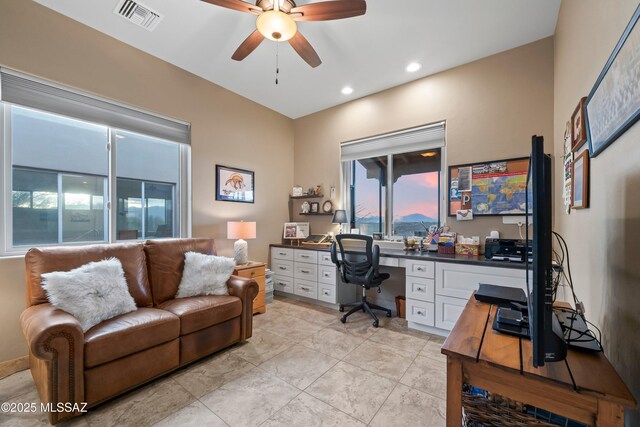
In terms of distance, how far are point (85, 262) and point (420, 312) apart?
3080 mm

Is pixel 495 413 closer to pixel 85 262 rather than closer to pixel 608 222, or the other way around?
pixel 608 222

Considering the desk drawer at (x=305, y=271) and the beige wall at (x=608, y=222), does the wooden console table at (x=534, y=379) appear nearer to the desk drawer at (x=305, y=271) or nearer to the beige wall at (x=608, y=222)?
the beige wall at (x=608, y=222)

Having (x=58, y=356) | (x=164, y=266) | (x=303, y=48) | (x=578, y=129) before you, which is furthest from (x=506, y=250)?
(x=58, y=356)

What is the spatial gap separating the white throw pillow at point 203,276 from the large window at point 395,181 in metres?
2.10

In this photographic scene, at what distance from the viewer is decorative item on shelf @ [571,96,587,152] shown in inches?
55.8

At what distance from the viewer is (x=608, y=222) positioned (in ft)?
3.61

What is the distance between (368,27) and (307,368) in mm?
3038

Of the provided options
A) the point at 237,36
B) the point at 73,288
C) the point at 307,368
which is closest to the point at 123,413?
the point at 73,288

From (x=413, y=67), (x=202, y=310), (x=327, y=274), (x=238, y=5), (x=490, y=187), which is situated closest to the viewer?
(x=238, y=5)

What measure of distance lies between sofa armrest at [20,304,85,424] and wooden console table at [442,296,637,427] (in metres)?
1.99

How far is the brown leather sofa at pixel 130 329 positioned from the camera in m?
1.48

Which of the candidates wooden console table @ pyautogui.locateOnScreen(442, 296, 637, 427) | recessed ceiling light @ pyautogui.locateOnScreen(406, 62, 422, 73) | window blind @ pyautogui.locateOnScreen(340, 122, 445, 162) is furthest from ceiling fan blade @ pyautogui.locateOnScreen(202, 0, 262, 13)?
wooden console table @ pyautogui.locateOnScreen(442, 296, 637, 427)

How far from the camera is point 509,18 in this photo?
2.27 m

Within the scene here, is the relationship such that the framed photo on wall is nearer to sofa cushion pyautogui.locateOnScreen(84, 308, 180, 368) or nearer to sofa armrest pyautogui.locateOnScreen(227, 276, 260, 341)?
sofa armrest pyautogui.locateOnScreen(227, 276, 260, 341)
